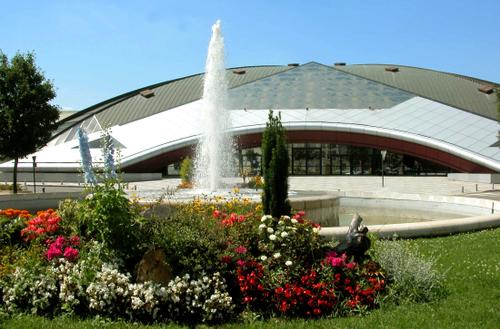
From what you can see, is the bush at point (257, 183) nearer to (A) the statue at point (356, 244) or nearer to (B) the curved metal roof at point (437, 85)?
(A) the statue at point (356, 244)

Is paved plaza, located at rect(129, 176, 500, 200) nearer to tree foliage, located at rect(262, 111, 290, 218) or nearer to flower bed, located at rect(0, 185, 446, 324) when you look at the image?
tree foliage, located at rect(262, 111, 290, 218)

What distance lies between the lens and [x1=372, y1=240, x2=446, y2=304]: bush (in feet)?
22.0

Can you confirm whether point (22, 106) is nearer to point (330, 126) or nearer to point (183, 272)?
point (330, 126)

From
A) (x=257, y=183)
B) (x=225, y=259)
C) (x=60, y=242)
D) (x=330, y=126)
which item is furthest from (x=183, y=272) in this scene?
(x=330, y=126)

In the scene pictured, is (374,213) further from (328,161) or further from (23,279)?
(328,161)

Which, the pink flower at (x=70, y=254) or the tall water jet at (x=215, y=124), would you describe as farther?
the tall water jet at (x=215, y=124)

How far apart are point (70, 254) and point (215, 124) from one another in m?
15.9

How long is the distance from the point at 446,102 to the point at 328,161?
1086 cm

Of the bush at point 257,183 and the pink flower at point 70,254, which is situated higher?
the bush at point 257,183

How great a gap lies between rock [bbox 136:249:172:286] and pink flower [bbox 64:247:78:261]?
98 centimetres

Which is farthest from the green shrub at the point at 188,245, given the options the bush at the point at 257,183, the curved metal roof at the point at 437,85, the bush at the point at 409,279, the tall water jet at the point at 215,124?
the curved metal roof at the point at 437,85

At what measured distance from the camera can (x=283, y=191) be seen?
435 inches

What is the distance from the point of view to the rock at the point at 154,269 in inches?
254

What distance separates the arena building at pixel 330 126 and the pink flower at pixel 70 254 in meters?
32.8
